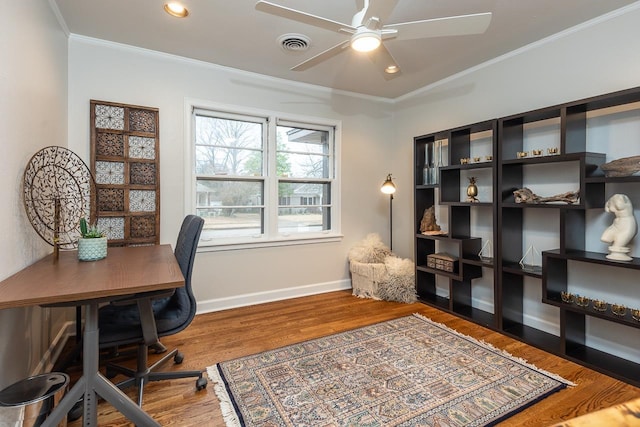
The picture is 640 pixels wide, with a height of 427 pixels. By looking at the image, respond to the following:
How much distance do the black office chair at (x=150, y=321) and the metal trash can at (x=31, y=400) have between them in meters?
0.23

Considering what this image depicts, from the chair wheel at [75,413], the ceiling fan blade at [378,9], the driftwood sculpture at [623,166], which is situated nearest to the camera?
the ceiling fan blade at [378,9]

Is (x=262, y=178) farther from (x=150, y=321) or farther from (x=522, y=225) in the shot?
(x=522, y=225)

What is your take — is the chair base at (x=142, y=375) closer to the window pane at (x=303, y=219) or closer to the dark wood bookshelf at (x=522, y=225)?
the window pane at (x=303, y=219)

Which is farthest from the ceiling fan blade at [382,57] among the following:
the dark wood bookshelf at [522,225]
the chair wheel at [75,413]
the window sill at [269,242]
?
the chair wheel at [75,413]

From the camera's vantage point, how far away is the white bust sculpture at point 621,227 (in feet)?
7.02

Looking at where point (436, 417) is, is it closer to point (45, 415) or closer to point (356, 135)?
point (45, 415)

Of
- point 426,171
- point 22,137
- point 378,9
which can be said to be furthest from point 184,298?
point 426,171

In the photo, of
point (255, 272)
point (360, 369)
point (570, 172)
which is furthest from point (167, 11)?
point (570, 172)

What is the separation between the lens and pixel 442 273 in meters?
3.36

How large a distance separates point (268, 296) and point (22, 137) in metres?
2.53

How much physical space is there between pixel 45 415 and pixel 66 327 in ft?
5.37

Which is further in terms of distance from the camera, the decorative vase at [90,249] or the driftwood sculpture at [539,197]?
the driftwood sculpture at [539,197]

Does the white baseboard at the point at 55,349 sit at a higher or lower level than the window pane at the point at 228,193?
lower

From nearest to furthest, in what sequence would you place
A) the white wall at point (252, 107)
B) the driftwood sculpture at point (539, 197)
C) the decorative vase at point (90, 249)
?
the decorative vase at point (90, 249)
the driftwood sculpture at point (539, 197)
the white wall at point (252, 107)
